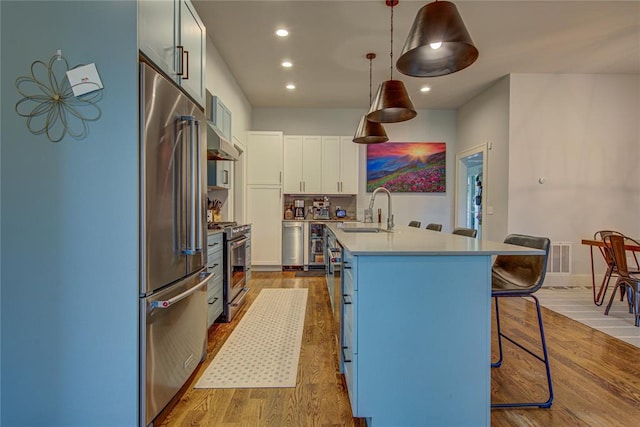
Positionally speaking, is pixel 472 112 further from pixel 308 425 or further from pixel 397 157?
pixel 308 425

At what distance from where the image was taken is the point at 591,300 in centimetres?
379

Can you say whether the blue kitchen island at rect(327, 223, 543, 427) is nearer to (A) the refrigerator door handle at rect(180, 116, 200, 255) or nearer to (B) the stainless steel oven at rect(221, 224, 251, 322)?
(A) the refrigerator door handle at rect(180, 116, 200, 255)

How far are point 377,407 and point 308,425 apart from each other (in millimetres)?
377

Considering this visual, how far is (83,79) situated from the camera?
1407mm

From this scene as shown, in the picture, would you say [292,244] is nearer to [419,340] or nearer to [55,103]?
[419,340]


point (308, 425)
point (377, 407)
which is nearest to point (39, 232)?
point (308, 425)

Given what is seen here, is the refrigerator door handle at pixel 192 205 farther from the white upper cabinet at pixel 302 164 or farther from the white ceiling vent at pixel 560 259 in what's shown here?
the white ceiling vent at pixel 560 259

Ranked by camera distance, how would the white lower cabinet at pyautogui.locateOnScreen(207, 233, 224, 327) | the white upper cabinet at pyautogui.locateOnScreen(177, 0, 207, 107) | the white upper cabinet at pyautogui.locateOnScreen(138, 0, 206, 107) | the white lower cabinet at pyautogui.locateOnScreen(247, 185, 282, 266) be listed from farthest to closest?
→ the white lower cabinet at pyautogui.locateOnScreen(247, 185, 282, 266) < the white lower cabinet at pyautogui.locateOnScreen(207, 233, 224, 327) < the white upper cabinet at pyautogui.locateOnScreen(177, 0, 207, 107) < the white upper cabinet at pyautogui.locateOnScreen(138, 0, 206, 107)

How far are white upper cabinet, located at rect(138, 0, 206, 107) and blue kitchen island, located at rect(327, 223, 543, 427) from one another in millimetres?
1383

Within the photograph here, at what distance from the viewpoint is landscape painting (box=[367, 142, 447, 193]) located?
6.00m

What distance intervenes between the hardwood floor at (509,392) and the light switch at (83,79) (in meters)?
1.64

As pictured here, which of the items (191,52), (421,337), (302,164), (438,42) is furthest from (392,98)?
(302,164)

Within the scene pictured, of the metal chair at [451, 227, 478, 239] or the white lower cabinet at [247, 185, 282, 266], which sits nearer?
the metal chair at [451, 227, 478, 239]

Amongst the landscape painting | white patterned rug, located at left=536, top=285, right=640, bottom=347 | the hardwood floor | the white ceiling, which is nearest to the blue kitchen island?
the hardwood floor
